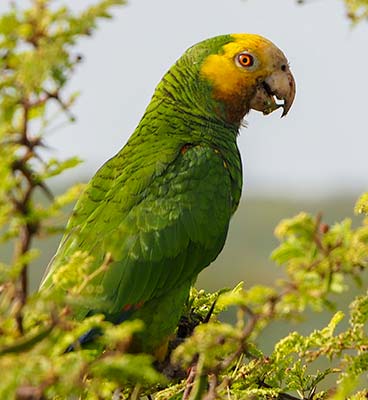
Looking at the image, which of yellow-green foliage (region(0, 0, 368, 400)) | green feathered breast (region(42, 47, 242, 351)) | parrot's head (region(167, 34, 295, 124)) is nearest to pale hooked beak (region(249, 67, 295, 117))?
parrot's head (region(167, 34, 295, 124))

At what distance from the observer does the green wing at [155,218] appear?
106 inches

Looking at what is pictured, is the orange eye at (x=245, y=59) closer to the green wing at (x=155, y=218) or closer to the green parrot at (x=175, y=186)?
the green parrot at (x=175, y=186)

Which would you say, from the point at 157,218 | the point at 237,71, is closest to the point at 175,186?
the point at 157,218

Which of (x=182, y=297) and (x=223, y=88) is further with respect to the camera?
(x=223, y=88)

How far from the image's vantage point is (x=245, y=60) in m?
3.59

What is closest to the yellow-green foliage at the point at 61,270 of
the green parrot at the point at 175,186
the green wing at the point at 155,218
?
the green parrot at the point at 175,186

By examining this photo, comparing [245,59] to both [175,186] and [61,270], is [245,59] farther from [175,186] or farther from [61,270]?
[61,270]

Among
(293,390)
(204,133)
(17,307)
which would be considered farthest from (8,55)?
(204,133)

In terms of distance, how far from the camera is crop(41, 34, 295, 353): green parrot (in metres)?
2.74

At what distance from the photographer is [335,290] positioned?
1.16m

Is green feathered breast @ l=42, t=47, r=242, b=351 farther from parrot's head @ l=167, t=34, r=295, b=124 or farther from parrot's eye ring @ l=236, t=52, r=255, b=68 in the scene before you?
parrot's eye ring @ l=236, t=52, r=255, b=68

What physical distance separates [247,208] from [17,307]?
1804 inches

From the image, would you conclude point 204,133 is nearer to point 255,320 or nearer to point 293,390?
point 293,390

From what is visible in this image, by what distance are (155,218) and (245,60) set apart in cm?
103
